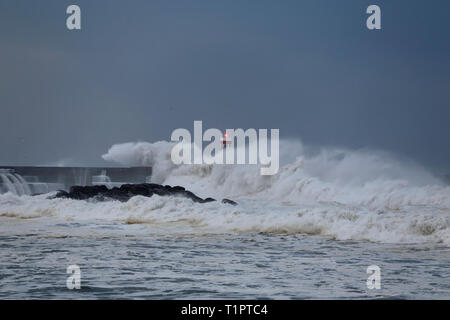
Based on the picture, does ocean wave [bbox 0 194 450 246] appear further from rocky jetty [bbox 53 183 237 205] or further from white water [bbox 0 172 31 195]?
white water [bbox 0 172 31 195]

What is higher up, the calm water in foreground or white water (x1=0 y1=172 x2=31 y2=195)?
white water (x1=0 y1=172 x2=31 y2=195)

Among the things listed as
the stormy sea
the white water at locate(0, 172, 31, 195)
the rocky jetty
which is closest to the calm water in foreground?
the stormy sea

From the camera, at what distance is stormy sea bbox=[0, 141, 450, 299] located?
883cm

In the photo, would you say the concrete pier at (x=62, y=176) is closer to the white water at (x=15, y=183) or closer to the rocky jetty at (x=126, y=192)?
the white water at (x=15, y=183)

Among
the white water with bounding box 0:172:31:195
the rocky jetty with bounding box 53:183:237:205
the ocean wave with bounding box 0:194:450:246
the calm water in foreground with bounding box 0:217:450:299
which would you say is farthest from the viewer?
the white water with bounding box 0:172:31:195

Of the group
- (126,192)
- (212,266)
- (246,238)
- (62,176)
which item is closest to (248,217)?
(246,238)

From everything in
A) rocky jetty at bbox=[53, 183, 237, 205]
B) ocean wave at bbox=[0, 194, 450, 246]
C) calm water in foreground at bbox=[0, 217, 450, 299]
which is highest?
rocky jetty at bbox=[53, 183, 237, 205]

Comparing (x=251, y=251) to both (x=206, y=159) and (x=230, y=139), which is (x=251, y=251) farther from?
(x=206, y=159)

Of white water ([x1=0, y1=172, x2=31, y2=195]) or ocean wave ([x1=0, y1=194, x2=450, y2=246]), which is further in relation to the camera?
white water ([x1=0, y1=172, x2=31, y2=195])

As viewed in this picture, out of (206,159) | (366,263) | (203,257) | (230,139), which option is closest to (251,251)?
Answer: (203,257)

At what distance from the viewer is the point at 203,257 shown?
1152 cm

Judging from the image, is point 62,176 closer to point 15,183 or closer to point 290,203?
point 15,183

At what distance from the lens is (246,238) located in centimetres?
1420
